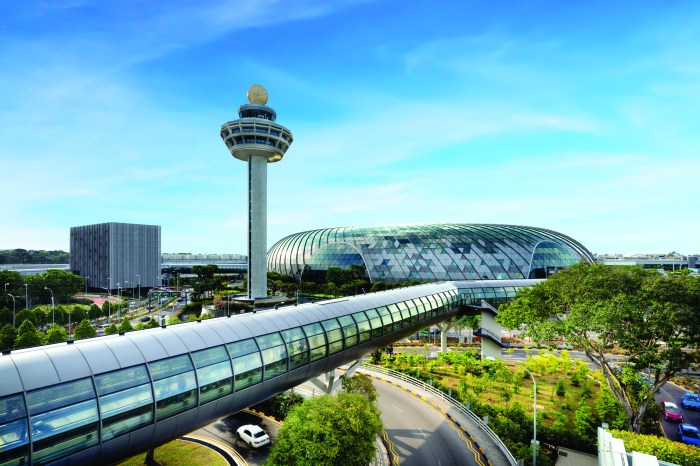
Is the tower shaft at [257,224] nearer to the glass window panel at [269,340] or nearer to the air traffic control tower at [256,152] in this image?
the air traffic control tower at [256,152]

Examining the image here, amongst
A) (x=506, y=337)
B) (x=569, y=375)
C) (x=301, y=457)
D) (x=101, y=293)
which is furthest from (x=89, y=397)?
(x=101, y=293)

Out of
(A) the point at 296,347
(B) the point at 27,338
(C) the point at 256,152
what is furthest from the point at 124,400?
(C) the point at 256,152

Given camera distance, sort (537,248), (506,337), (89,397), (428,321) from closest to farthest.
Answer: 1. (89,397)
2. (428,321)
3. (506,337)
4. (537,248)

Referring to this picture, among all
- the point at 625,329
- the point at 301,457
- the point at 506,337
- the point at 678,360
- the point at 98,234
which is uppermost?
the point at 98,234

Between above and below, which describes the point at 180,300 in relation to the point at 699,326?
below

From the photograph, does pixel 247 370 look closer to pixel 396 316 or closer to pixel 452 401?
pixel 396 316

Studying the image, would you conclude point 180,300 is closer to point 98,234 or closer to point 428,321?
point 98,234

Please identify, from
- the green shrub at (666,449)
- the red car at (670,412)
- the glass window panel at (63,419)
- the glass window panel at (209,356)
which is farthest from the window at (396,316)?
the red car at (670,412)
